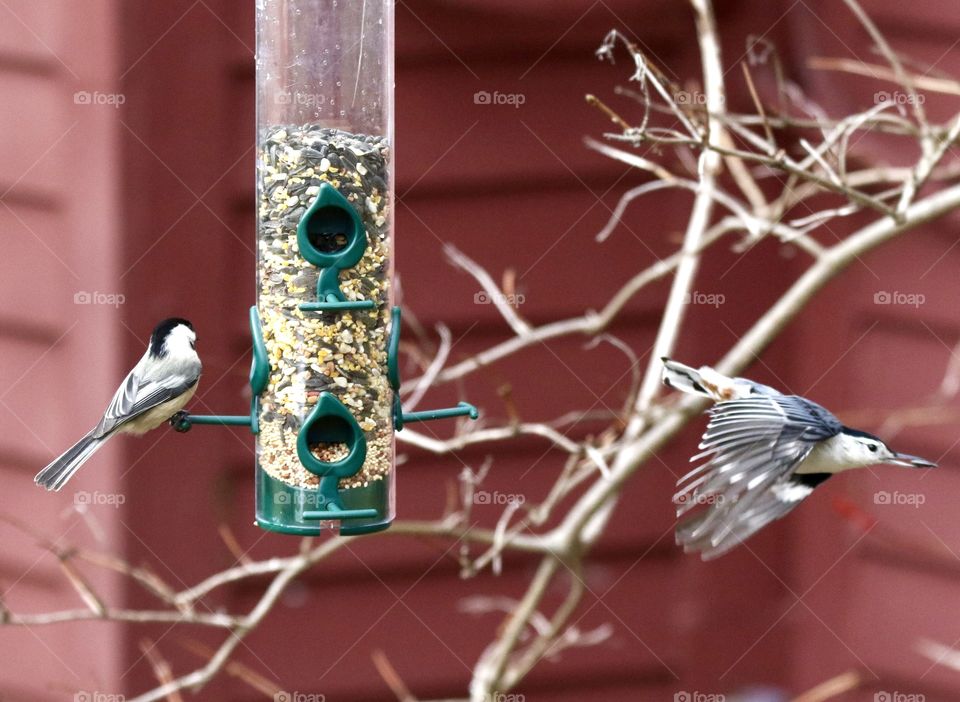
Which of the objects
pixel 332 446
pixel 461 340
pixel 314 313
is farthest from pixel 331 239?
pixel 461 340

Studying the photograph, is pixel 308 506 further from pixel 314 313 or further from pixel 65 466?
pixel 65 466

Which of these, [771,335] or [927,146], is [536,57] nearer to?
Answer: [771,335]

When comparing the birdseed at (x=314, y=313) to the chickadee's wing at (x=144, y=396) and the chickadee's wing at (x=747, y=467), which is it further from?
the chickadee's wing at (x=747, y=467)

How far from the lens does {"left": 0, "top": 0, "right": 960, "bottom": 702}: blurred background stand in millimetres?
3652

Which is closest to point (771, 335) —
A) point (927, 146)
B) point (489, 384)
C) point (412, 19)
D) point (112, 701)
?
point (927, 146)

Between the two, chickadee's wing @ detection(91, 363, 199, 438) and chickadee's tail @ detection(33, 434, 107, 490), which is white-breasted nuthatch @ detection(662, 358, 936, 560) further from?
chickadee's tail @ detection(33, 434, 107, 490)

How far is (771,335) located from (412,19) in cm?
151

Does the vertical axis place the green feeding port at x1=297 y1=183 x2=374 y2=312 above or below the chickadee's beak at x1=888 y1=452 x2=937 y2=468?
above

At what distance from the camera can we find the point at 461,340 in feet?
12.8

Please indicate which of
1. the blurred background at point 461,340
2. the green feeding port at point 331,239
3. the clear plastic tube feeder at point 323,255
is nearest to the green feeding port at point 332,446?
the clear plastic tube feeder at point 323,255

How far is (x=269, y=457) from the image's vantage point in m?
2.52

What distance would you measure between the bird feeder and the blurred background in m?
1.18

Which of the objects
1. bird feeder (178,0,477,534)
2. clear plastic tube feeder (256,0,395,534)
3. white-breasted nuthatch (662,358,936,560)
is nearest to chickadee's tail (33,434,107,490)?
bird feeder (178,0,477,534)

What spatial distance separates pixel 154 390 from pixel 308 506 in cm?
44
